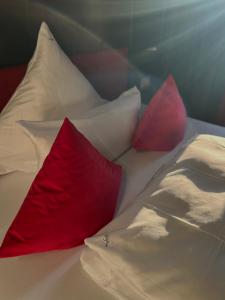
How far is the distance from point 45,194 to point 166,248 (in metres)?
0.39

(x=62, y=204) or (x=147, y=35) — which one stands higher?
(x=147, y=35)

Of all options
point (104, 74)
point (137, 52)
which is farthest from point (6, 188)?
point (137, 52)

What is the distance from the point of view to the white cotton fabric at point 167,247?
2.48 feet

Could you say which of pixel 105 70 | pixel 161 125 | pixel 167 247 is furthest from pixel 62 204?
pixel 105 70

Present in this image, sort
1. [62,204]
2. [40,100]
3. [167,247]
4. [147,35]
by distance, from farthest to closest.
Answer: [147,35] → [40,100] → [62,204] → [167,247]

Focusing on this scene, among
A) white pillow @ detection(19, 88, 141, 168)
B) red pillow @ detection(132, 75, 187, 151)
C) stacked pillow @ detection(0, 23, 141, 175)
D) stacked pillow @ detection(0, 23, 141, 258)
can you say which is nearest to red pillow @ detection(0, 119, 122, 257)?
stacked pillow @ detection(0, 23, 141, 258)

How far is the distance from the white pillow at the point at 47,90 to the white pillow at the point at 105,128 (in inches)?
4.7

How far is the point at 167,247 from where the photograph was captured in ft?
2.72

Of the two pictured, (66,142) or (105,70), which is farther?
(105,70)

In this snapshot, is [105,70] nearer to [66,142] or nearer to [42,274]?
[66,142]

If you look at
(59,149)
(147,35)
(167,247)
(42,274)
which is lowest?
(42,274)

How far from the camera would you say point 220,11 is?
249cm

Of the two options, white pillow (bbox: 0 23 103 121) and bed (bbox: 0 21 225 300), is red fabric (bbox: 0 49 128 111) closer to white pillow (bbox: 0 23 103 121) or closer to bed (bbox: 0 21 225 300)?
white pillow (bbox: 0 23 103 121)

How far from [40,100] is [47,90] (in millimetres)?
57
